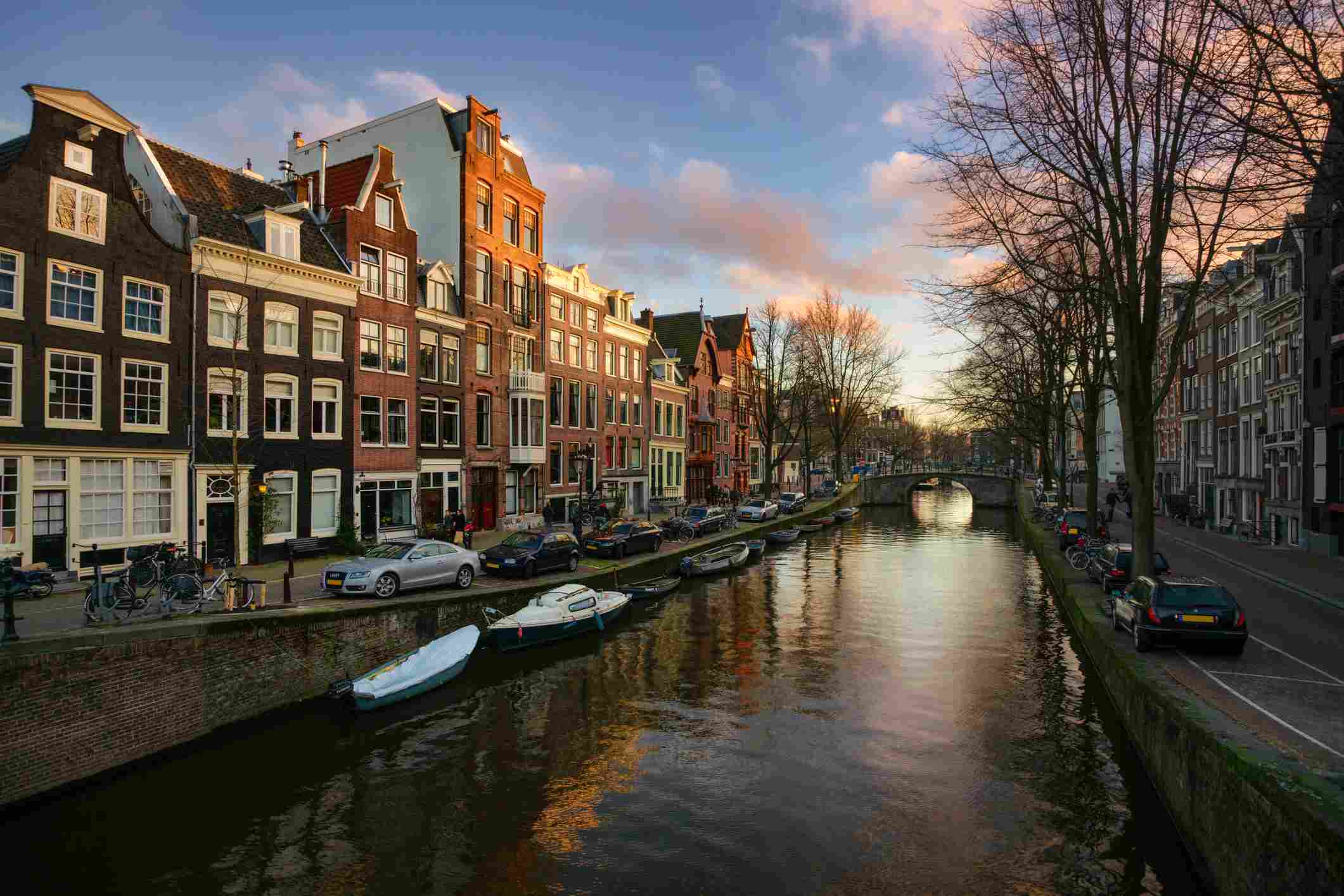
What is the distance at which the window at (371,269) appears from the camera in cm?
3120

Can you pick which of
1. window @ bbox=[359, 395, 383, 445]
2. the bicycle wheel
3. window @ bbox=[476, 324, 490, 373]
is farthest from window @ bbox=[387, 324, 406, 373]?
the bicycle wheel

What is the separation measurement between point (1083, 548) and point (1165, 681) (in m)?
19.9

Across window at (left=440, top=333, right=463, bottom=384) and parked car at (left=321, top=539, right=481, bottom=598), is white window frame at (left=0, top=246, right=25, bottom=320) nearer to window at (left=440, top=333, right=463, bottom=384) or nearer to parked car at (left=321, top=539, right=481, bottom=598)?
parked car at (left=321, top=539, right=481, bottom=598)

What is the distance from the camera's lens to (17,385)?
2042 cm

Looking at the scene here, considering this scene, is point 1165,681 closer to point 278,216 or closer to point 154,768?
point 154,768

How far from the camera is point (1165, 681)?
14039mm

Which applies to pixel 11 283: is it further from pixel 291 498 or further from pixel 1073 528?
pixel 1073 528

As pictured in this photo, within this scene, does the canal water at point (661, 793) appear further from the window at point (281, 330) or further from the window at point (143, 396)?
the window at point (281, 330)

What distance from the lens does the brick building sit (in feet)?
67.1

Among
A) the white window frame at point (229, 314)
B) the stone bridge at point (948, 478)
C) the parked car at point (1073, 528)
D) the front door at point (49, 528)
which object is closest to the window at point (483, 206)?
the white window frame at point (229, 314)

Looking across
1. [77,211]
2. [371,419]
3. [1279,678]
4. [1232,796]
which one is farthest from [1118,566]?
[77,211]

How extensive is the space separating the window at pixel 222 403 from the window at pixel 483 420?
43.3 ft

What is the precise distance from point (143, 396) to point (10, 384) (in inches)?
134

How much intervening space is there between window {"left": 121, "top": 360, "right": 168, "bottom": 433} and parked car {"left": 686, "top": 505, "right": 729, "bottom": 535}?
86.6ft
